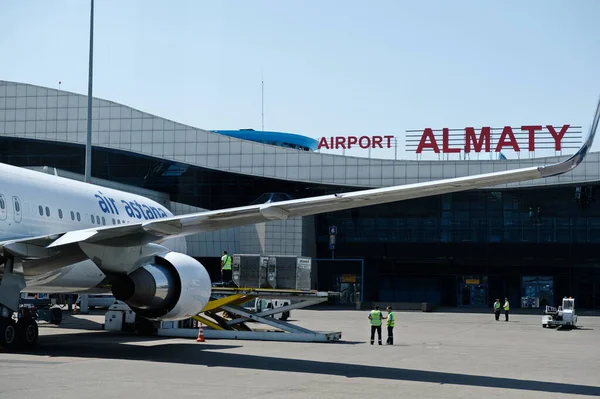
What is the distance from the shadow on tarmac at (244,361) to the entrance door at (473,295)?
44643mm

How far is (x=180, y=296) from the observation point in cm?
1905

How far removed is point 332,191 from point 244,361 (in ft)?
144

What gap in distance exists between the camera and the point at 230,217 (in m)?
16.3

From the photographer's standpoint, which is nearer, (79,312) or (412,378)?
(412,378)

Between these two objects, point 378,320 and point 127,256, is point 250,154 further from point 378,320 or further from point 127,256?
point 127,256

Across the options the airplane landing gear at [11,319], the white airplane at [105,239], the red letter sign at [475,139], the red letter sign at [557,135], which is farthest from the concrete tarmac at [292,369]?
the red letter sign at [475,139]

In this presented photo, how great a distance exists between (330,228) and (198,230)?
4619 centimetres

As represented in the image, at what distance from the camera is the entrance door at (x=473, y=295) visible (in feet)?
211

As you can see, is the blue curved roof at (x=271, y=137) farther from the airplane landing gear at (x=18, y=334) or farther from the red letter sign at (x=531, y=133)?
the airplane landing gear at (x=18, y=334)

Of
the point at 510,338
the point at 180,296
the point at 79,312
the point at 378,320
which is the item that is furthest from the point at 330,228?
the point at 180,296

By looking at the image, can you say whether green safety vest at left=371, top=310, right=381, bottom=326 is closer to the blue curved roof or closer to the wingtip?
the wingtip

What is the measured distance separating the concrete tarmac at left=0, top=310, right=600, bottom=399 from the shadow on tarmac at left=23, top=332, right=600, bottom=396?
22 mm

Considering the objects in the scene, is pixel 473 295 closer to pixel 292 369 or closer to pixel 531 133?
pixel 531 133

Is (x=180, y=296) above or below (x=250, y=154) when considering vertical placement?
below
